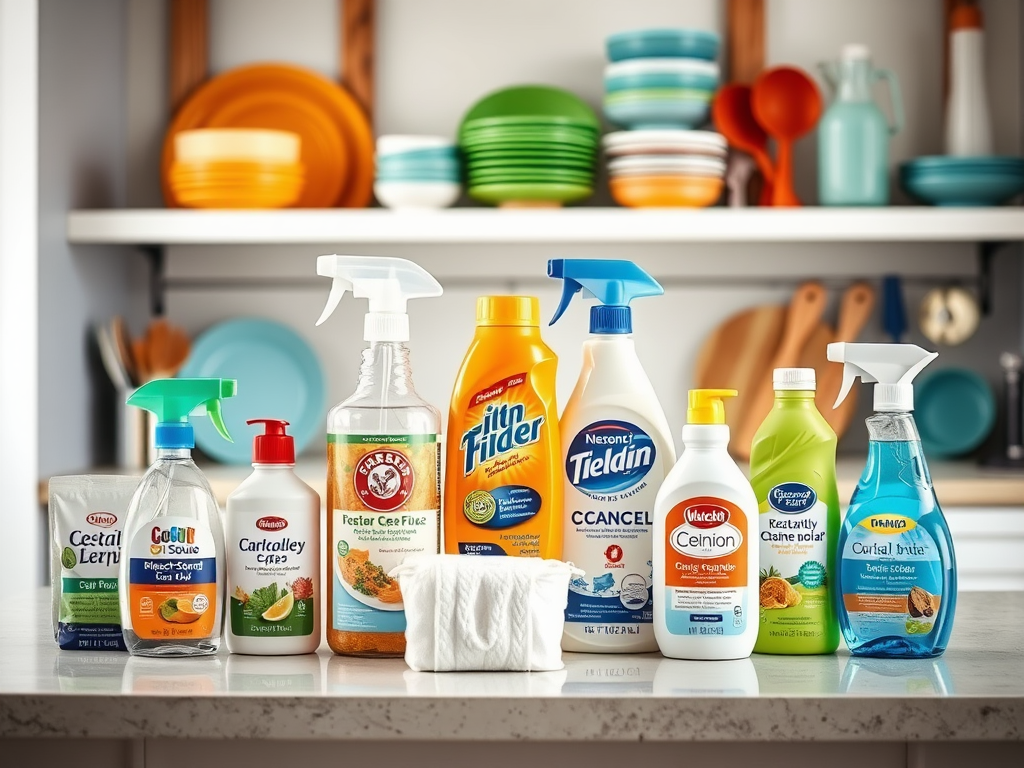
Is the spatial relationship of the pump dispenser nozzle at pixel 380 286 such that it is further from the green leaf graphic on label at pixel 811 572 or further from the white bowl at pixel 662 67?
the white bowl at pixel 662 67

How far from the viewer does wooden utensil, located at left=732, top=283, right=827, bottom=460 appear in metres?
2.70

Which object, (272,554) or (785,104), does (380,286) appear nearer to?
(272,554)

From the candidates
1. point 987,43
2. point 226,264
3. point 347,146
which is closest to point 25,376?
point 226,264

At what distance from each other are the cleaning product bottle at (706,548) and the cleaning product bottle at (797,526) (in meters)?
0.03

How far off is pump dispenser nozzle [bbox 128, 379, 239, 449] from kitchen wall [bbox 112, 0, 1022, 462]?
1.91 meters

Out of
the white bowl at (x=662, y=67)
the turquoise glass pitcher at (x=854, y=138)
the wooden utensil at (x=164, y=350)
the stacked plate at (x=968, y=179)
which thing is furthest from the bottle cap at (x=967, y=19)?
the wooden utensil at (x=164, y=350)

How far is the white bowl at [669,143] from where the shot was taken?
2.46 m

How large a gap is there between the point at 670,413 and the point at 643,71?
0.78 m

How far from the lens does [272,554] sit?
893mm

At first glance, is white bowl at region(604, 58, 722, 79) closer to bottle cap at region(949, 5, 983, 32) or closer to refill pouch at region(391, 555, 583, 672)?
bottle cap at region(949, 5, 983, 32)

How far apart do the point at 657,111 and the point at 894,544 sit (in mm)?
1855

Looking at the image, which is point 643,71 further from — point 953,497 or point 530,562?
point 530,562

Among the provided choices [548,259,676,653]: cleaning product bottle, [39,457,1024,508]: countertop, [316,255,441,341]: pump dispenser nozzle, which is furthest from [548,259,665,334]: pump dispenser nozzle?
[39,457,1024,508]: countertop

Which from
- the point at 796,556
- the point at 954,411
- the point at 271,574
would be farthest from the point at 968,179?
the point at 271,574
